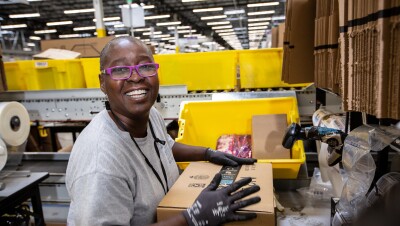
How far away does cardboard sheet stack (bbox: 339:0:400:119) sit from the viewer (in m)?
0.71

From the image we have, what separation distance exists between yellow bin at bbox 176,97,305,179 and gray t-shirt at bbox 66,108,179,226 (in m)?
0.82

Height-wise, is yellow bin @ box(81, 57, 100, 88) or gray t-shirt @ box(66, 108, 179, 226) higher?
yellow bin @ box(81, 57, 100, 88)

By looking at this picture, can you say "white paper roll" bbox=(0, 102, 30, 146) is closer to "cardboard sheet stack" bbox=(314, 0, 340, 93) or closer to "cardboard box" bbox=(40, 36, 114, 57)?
"cardboard box" bbox=(40, 36, 114, 57)

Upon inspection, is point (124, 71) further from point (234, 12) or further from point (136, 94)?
point (234, 12)

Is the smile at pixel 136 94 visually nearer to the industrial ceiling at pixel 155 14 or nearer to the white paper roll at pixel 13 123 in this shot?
the white paper roll at pixel 13 123

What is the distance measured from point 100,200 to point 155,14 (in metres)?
13.6

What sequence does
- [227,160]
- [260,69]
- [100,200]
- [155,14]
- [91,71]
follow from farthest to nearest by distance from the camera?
[155,14], [91,71], [260,69], [227,160], [100,200]

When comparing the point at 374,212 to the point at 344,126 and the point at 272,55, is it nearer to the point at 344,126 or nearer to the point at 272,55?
the point at 344,126

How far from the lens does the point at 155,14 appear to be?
44.4 feet

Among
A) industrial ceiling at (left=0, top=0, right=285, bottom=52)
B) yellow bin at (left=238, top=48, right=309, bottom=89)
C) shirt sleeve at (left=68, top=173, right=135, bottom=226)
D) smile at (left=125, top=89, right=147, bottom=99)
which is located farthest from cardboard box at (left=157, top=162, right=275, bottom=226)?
industrial ceiling at (left=0, top=0, right=285, bottom=52)

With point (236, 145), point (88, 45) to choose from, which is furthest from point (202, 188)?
point (88, 45)

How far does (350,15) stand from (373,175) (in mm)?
555

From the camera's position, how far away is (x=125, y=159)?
112cm

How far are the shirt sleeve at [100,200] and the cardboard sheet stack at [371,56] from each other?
84 centimetres
